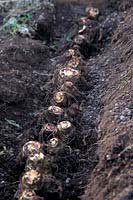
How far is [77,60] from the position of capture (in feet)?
14.1

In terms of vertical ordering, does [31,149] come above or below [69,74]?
below

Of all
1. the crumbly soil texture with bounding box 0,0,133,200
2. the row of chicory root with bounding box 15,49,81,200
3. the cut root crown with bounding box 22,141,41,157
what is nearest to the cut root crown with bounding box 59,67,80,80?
the row of chicory root with bounding box 15,49,81,200

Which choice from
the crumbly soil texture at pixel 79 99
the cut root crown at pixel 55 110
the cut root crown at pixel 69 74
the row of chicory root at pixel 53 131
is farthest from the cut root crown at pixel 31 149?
the cut root crown at pixel 69 74

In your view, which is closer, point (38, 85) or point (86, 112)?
point (86, 112)

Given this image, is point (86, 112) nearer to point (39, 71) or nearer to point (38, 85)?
point (38, 85)

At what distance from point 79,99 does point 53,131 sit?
68cm

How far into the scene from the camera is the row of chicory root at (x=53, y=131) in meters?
2.79

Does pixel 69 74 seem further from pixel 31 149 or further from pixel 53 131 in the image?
pixel 31 149

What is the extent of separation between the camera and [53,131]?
330cm

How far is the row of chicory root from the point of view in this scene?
2.79 m

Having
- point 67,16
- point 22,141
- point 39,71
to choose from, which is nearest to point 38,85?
point 39,71

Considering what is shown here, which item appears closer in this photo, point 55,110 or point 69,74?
point 55,110

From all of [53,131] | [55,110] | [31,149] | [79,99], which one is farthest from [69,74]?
[31,149]

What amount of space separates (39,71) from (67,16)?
1.54m
